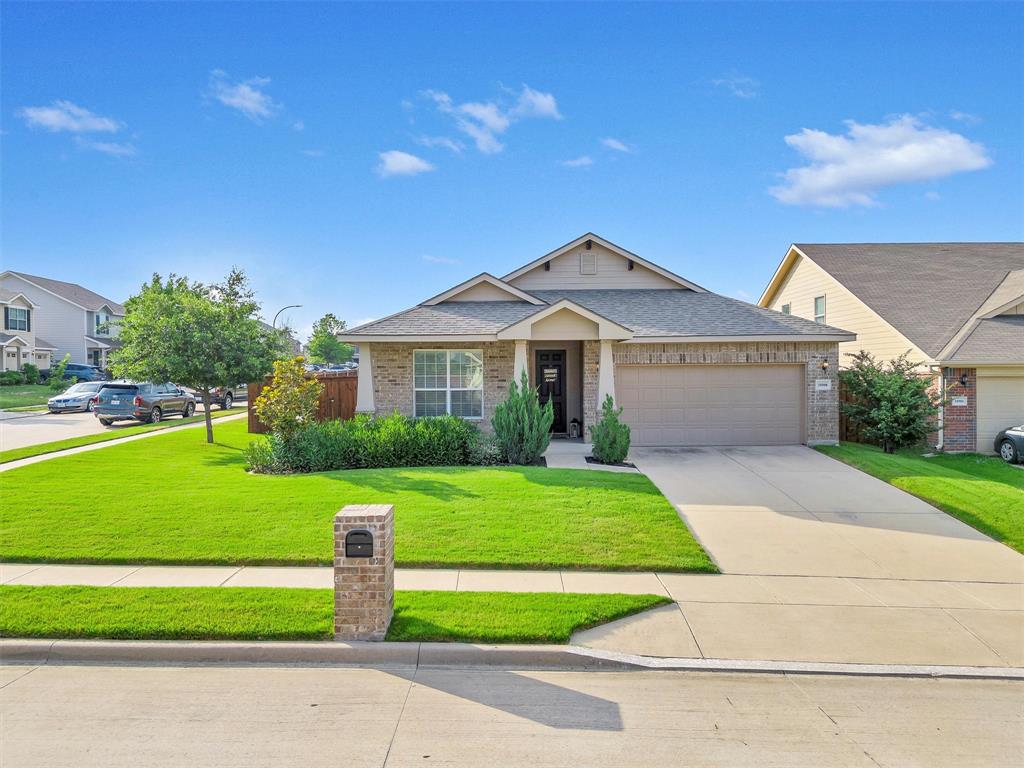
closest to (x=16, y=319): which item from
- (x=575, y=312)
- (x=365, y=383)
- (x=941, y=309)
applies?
(x=365, y=383)

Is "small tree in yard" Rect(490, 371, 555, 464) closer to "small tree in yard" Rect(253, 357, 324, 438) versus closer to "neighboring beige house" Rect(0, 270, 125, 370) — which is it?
"small tree in yard" Rect(253, 357, 324, 438)

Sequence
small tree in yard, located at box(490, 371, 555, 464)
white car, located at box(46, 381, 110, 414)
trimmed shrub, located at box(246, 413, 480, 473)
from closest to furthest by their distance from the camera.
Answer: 1. trimmed shrub, located at box(246, 413, 480, 473)
2. small tree in yard, located at box(490, 371, 555, 464)
3. white car, located at box(46, 381, 110, 414)

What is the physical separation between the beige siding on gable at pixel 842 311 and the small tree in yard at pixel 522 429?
1029 centimetres

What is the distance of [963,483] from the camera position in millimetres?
10938

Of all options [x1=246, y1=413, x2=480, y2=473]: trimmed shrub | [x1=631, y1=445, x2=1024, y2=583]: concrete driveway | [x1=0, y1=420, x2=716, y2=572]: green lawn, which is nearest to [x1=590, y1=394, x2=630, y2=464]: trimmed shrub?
[x1=631, y1=445, x2=1024, y2=583]: concrete driveway

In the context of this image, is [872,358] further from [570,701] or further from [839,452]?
[570,701]

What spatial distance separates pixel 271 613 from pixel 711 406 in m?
12.6

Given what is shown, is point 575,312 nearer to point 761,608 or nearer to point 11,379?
point 761,608

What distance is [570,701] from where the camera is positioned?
4.41 m

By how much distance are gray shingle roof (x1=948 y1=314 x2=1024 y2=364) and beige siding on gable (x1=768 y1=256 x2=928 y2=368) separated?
101 centimetres

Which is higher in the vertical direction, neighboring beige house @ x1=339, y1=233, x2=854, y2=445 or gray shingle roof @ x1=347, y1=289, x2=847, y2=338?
gray shingle roof @ x1=347, y1=289, x2=847, y2=338

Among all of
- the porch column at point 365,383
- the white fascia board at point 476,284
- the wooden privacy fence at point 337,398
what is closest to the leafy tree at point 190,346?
the wooden privacy fence at point 337,398

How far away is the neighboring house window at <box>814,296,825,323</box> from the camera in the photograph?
21359mm

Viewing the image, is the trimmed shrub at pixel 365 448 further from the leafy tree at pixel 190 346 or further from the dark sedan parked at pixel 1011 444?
the dark sedan parked at pixel 1011 444
